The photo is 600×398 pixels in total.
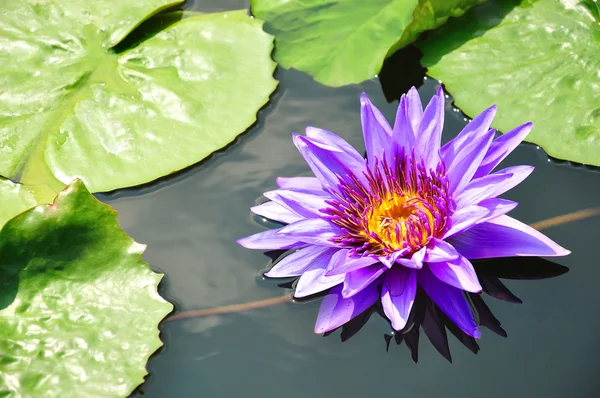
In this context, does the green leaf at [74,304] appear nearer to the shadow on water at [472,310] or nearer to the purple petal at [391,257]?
the shadow on water at [472,310]

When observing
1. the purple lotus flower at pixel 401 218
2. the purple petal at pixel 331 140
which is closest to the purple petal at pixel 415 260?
the purple lotus flower at pixel 401 218

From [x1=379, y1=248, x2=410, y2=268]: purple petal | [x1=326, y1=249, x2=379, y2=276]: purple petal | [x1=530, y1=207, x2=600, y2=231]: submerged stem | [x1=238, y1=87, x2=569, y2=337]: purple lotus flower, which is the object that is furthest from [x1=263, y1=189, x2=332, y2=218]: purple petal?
[x1=530, y1=207, x2=600, y2=231]: submerged stem

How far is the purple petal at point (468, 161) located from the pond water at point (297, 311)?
0.47 metres

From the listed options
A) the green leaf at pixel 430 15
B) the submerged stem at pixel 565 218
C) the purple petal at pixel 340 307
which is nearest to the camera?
the purple petal at pixel 340 307

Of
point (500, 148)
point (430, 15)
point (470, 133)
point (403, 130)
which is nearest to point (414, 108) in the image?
point (403, 130)

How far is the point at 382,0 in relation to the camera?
351 centimetres

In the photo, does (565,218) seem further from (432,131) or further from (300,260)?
(300,260)

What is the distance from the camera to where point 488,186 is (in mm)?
2322

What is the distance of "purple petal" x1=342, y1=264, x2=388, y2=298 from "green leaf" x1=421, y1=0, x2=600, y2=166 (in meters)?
1.02

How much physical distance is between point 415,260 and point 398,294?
0.17 metres

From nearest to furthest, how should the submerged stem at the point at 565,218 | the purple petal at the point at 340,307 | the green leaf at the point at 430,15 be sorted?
the purple petal at the point at 340,307
the submerged stem at the point at 565,218
the green leaf at the point at 430,15

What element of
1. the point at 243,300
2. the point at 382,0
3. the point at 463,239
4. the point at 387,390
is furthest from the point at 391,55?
the point at 387,390

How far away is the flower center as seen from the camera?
7.93 feet

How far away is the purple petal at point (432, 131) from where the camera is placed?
99.3 inches
